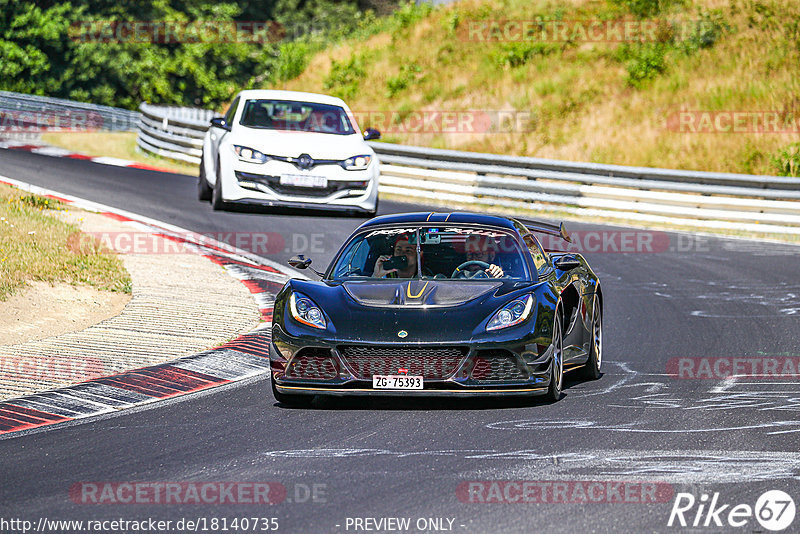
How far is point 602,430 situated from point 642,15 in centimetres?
3027

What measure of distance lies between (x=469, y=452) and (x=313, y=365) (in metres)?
1.59

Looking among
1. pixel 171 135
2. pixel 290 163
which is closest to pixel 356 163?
pixel 290 163

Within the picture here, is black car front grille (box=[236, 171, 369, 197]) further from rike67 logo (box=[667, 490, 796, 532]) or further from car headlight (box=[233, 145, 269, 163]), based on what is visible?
rike67 logo (box=[667, 490, 796, 532])

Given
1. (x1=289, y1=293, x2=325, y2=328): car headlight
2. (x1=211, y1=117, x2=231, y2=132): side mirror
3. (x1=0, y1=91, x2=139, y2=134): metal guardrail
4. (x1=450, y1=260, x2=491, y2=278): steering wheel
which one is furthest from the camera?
(x1=0, y1=91, x2=139, y2=134): metal guardrail

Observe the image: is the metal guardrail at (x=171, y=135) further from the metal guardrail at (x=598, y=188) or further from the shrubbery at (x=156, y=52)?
the shrubbery at (x=156, y=52)

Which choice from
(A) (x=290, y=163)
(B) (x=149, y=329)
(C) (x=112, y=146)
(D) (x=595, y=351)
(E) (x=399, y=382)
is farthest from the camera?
(C) (x=112, y=146)

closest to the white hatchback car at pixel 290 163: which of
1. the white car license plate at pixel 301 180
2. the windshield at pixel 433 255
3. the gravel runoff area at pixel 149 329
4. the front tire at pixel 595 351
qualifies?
Result: the white car license plate at pixel 301 180

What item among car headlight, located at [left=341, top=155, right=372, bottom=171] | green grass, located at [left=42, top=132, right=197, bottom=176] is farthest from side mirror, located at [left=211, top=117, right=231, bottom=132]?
green grass, located at [left=42, top=132, right=197, bottom=176]

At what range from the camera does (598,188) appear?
22.1 meters

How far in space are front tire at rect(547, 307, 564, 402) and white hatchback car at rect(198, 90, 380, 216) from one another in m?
8.68

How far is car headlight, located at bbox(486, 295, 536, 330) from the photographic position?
8180 mm

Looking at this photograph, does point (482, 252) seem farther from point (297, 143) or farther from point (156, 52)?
point (156, 52)

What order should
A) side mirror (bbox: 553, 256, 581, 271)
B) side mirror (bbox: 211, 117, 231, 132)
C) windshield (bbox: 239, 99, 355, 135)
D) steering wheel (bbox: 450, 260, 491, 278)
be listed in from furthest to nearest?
windshield (bbox: 239, 99, 355, 135) < side mirror (bbox: 211, 117, 231, 132) < side mirror (bbox: 553, 256, 581, 271) < steering wheel (bbox: 450, 260, 491, 278)

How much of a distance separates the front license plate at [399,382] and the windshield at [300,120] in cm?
1013
